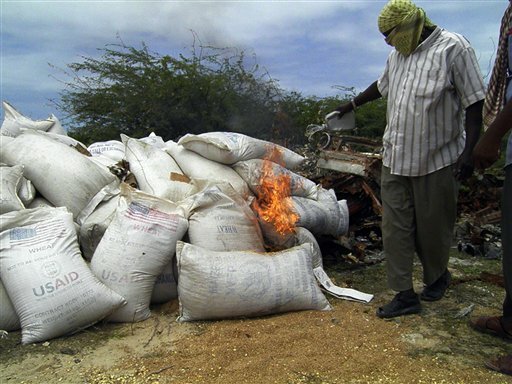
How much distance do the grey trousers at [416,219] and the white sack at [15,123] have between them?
117 inches

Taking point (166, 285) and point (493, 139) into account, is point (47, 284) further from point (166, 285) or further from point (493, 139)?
point (493, 139)

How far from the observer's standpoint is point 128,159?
374cm

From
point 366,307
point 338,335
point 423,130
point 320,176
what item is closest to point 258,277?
point 338,335

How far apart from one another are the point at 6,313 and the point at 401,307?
85.7 inches

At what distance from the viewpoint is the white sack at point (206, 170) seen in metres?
3.56

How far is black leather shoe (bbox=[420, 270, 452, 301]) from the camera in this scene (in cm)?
314

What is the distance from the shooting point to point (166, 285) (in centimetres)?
305

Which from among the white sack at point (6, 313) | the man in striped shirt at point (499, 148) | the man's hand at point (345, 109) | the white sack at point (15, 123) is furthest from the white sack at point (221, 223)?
the white sack at point (15, 123)

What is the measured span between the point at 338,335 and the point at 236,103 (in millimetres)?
5041

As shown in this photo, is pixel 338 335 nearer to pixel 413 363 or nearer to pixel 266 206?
pixel 413 363

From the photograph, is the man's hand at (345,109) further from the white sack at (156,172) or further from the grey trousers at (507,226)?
the grey trousers at (507,226)

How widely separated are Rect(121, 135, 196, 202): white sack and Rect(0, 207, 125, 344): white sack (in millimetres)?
779

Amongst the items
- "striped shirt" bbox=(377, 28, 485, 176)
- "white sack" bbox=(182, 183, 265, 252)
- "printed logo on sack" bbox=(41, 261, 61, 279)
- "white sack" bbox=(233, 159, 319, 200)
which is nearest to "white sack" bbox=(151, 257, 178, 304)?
"white sack" bbox=(182, 183, 265, 252)

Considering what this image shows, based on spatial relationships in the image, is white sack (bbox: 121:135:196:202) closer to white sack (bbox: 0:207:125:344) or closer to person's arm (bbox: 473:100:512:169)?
white sack (bbox: 0:207:125:344)
